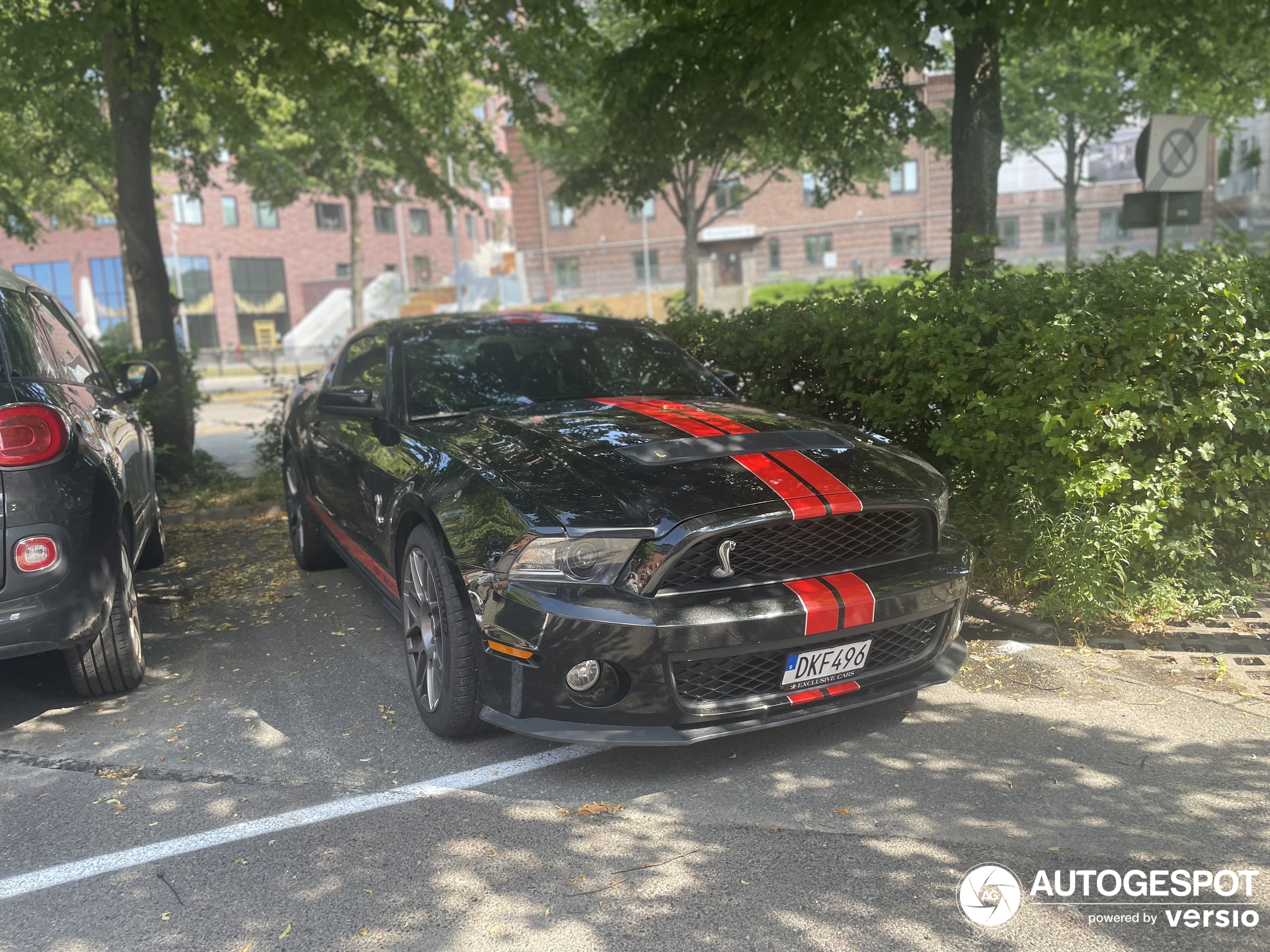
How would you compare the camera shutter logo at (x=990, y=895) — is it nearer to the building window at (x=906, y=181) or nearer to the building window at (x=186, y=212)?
the building window at (x=906, y=181)

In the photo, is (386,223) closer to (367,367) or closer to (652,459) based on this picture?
(367,367)

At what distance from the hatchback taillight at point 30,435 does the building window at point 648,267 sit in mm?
42757

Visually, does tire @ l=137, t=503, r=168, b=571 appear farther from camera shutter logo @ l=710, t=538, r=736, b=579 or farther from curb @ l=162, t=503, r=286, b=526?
camera shutter logo @ l=710, t=538, r=736, b=579

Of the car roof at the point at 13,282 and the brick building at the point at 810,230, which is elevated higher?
the brick building at the point at 810,230

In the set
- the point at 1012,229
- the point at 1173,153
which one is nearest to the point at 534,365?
the point at 1173,153

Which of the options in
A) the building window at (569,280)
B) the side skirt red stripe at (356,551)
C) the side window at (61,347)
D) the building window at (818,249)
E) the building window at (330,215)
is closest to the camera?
the side skirt red stripe at (356,551)

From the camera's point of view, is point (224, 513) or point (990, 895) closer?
point (990, 895)

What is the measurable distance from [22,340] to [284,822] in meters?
2.37

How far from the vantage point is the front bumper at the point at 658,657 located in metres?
3.22

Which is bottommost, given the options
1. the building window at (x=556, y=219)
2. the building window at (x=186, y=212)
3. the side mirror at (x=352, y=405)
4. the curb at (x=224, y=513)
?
the curb at (x=224, y=513)

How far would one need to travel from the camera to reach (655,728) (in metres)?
3.32

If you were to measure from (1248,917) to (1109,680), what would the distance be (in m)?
1.80

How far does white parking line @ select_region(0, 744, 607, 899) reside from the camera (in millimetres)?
3004

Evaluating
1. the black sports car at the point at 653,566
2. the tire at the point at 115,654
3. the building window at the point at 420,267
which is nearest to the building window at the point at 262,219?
the building window at the point at 420,267
